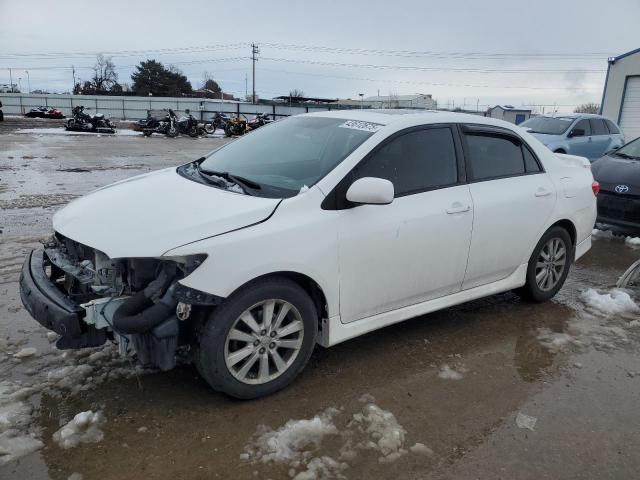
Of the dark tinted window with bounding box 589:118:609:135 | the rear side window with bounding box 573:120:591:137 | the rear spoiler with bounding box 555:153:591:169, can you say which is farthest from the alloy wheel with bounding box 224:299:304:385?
the dark tinted window with bounding box 589:118:609:135

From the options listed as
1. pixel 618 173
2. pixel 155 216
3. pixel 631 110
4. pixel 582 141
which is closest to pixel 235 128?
pixel 631 110

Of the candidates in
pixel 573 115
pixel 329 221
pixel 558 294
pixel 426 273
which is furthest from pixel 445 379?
pixel 573 115

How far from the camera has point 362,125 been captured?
395 cm

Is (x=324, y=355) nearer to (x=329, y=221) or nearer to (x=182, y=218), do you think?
(x=329, y=221)

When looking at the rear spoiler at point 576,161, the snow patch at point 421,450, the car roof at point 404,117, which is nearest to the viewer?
the snow patch at point 421,450

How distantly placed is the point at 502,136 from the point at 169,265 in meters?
3.04

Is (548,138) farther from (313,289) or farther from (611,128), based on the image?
(313,289)

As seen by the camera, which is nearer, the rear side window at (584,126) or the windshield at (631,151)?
the windshield at (631,151)

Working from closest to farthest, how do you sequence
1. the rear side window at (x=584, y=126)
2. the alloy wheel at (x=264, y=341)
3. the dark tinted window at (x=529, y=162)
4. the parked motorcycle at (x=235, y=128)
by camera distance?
1. the alloy wheel at (x=264, y=341)
2. the dark tinted window at (x=529, y=162)
3. the rear side window at (x=584, y=126)
4. the parked motorcycle at (x=235, y=128)

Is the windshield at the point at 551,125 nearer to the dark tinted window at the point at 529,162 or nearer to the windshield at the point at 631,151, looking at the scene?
the windshield at the point at 631,151

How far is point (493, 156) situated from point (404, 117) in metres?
0.96

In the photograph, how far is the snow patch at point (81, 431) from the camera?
111 inches

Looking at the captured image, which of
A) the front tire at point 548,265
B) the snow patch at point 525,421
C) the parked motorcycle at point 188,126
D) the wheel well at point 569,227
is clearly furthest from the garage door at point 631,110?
the snow patch at point 525,421

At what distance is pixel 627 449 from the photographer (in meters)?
2.97
